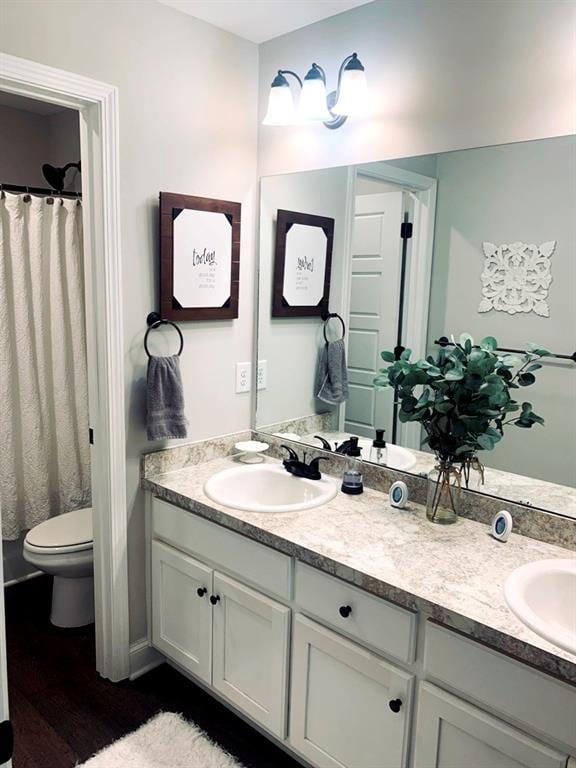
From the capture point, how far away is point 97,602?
2.37m

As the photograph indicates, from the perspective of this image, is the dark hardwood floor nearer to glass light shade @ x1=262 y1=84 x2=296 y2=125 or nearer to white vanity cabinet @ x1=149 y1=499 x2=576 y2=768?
white vanity cabinet @ x1=149 y1=499 x2=576 y2=768

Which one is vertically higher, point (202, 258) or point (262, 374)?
point (202, 258)

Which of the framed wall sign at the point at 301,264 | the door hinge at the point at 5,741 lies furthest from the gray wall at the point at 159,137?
the door hinge at the point at 5,741

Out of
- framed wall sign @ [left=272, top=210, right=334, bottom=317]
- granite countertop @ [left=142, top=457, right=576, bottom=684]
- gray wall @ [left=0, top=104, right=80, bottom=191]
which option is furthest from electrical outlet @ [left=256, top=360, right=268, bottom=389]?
gray wall @ [left=0, top=104, right=80, bottom=191]

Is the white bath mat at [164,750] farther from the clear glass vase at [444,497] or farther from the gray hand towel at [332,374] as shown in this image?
the gray hand towel at [332,374]

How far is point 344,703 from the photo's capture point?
171 cm

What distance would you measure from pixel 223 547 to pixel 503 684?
38.7 inches

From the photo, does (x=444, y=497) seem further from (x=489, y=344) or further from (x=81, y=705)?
(x=81, y=705)

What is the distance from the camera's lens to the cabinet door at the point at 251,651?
1.88 metres

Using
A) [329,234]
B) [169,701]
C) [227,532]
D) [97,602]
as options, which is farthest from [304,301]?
[169,701]

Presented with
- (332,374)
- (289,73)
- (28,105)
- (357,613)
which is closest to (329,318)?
(332,374)

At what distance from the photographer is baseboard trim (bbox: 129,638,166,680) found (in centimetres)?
243

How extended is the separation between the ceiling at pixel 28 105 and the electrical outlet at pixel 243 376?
1739 mm

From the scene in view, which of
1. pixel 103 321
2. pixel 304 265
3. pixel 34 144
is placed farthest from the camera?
pixel 34 144
